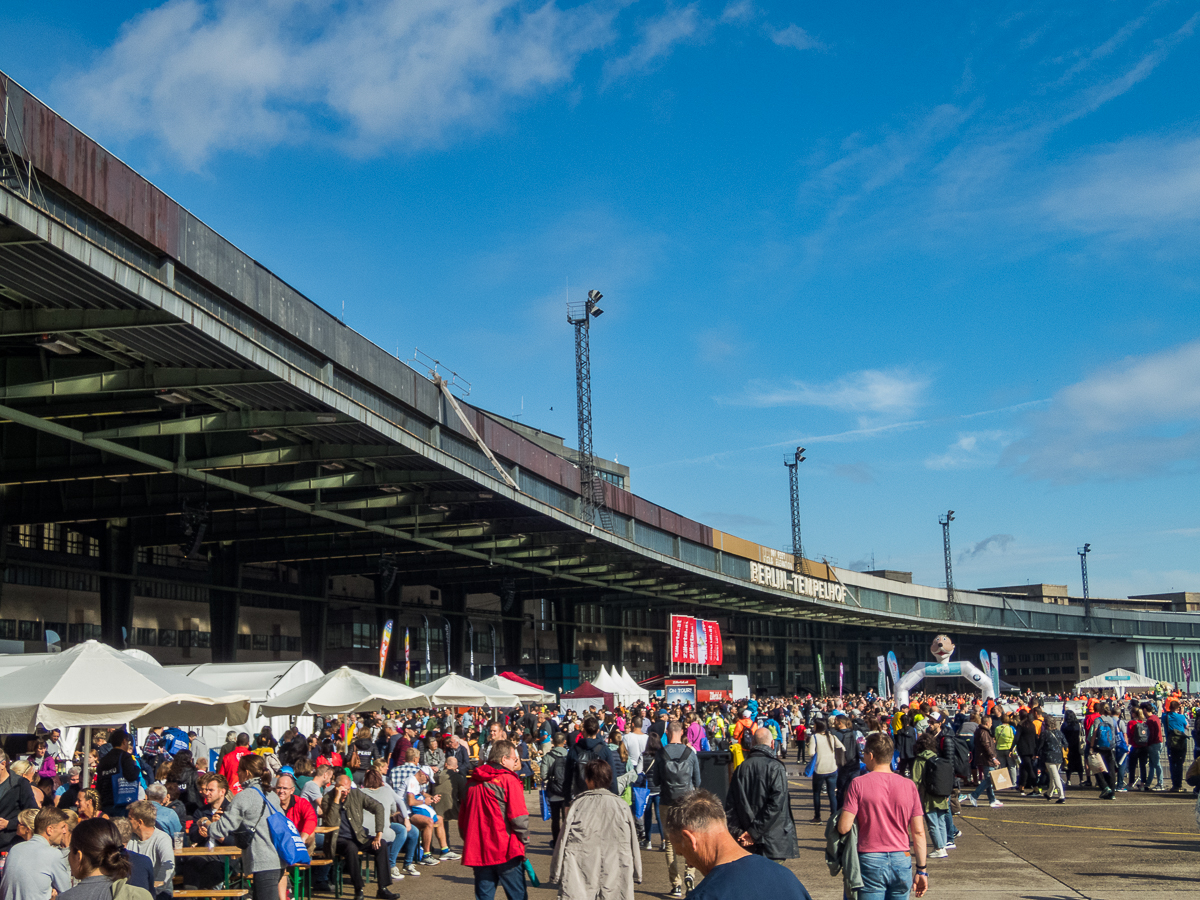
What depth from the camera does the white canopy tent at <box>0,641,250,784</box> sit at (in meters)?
11.8

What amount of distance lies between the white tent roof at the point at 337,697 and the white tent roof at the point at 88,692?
20.7 ft

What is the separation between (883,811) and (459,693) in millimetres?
18192

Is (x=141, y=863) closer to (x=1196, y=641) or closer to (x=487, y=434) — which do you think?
(x=487, y=434)

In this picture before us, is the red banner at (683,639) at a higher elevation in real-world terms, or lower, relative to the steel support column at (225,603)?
lower

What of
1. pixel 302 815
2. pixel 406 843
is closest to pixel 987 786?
pixel 406 843

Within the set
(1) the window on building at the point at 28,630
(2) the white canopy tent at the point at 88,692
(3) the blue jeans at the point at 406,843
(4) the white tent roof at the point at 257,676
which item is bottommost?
(3) the blue jeans at the point at 406,843

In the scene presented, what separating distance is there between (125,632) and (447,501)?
1177 centimetres

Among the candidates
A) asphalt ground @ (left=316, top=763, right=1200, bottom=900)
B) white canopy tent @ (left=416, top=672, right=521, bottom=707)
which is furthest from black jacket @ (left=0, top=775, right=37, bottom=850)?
white canopy tent @ (left=416, top=672, right=521, bottom=707)

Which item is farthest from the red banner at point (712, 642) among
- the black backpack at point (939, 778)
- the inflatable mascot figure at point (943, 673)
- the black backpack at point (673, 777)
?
the black backpack at point (673, 777)

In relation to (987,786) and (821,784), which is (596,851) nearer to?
(821,784)

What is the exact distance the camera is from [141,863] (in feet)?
24.3

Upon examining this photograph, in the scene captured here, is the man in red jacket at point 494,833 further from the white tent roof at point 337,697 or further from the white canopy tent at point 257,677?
the white canopy tent at point 257,677

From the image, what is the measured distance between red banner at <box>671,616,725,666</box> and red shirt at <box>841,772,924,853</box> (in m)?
39.6

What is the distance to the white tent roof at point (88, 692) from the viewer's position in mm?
11766
